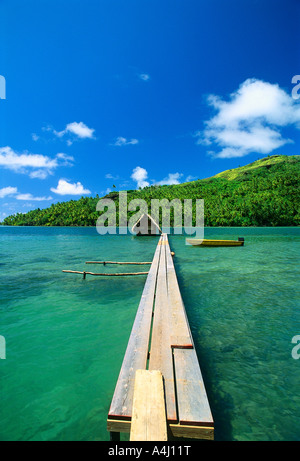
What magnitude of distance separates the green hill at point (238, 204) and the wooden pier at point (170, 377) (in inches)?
3855

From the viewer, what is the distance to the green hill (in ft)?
302

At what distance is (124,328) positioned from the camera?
17.1 ft

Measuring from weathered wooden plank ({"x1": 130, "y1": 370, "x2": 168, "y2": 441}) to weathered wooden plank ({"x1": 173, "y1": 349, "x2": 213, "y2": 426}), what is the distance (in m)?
0.20

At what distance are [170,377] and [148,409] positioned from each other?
575 mm

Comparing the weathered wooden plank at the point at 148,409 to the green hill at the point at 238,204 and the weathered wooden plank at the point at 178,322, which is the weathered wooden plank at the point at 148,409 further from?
the green hill at the point at 238,204

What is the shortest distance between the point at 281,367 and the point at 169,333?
199cm

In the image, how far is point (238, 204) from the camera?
103 metres

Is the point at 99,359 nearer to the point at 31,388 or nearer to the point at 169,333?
the point at 31,388
